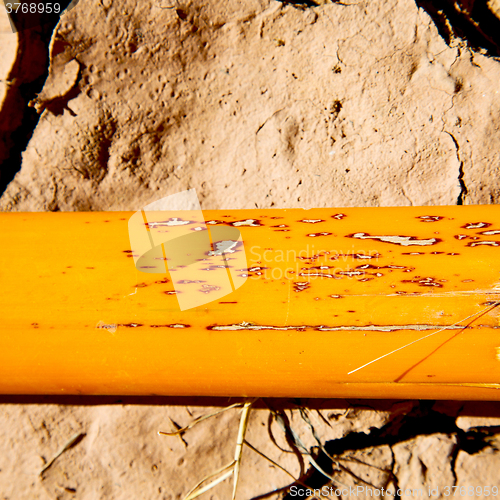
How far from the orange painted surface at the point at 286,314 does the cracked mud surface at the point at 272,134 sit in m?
0.30

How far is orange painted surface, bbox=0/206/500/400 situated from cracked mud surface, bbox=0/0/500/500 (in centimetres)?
30

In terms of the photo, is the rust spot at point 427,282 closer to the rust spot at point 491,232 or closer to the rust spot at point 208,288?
the rust spot at point 491,232

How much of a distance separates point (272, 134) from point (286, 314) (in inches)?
19.7

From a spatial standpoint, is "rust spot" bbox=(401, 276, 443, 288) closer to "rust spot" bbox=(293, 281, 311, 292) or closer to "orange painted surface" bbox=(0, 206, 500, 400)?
"orange painted surface" bbox=(0, 206, 500, 400)

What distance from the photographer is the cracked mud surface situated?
87 cm

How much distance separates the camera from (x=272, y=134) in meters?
0.89

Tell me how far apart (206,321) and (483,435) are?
765 millimetres

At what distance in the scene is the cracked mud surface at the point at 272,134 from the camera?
87cm

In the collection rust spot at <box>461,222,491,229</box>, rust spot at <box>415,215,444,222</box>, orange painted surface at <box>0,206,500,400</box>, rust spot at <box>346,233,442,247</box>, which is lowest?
orange painted surface at <box>0,206,500,400</box>

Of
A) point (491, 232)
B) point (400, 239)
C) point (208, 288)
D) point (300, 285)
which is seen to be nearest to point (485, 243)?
point (491, 232)

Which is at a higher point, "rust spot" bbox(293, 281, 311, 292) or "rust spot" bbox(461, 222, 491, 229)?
"rust spot" bbox(461, 222, 491, 229)

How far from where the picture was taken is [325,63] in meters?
0.89

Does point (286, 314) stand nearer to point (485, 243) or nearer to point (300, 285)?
point (300, 285)

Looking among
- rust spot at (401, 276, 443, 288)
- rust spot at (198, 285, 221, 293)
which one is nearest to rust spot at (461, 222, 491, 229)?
rust spot at (401, 276, 443, 288)
